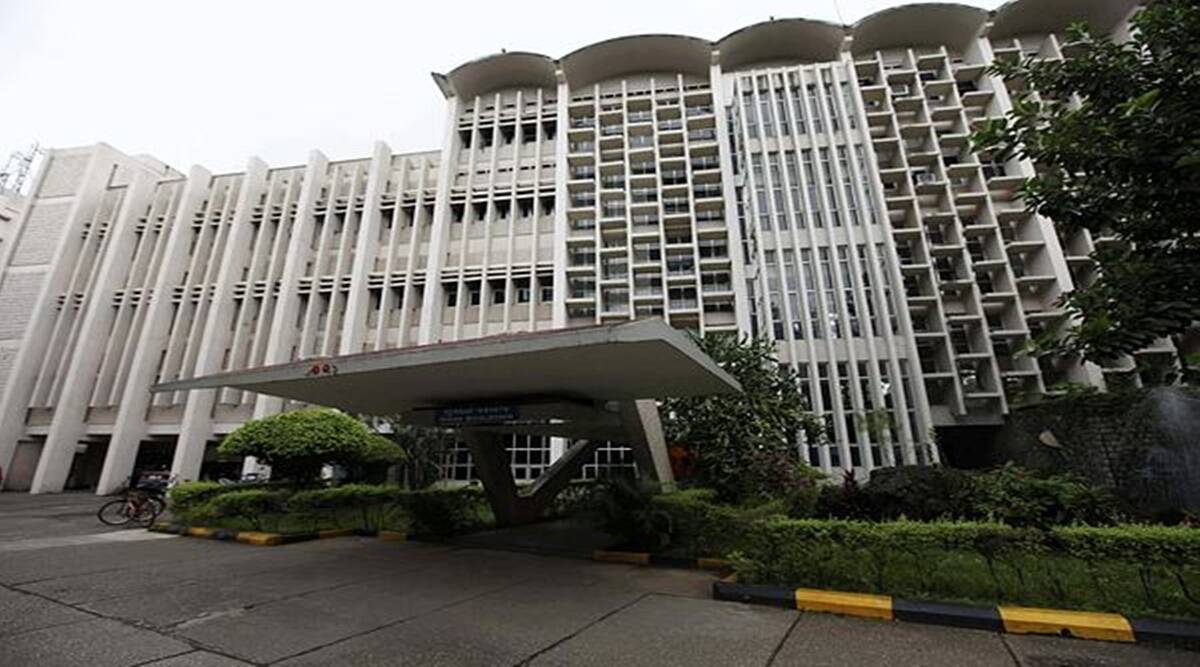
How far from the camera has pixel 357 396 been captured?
9984 mm

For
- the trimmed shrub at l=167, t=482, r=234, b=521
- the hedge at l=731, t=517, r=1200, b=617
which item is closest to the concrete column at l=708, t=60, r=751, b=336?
the hedge at l=731, t=517, r=1200, b=617

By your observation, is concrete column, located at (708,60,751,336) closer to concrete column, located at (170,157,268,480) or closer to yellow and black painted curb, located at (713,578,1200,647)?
yellow and black painted curb, located at (713,578,1200,647)

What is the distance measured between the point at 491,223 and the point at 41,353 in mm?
26099

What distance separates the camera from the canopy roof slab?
639cm

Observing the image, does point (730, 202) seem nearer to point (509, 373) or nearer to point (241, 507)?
point (509, 373)

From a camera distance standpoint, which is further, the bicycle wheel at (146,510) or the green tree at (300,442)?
the green tree at (300,442)

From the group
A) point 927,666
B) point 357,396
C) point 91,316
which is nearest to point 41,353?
point 91,316

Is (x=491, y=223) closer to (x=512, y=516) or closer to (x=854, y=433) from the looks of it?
(x=512, y=516)

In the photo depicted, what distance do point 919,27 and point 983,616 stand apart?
116ft

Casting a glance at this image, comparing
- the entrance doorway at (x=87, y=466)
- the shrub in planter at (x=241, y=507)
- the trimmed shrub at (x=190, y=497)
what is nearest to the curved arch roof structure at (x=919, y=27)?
the shrub in planter at (x=241, y=507)

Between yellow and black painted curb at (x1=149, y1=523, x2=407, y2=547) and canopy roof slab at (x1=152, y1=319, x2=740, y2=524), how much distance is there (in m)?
2.67

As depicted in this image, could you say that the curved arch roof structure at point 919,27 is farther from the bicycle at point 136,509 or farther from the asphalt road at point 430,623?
the bicycle at point 136,509

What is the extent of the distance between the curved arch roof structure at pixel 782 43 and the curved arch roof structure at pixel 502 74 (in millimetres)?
10972

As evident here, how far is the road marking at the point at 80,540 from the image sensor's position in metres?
9.84
